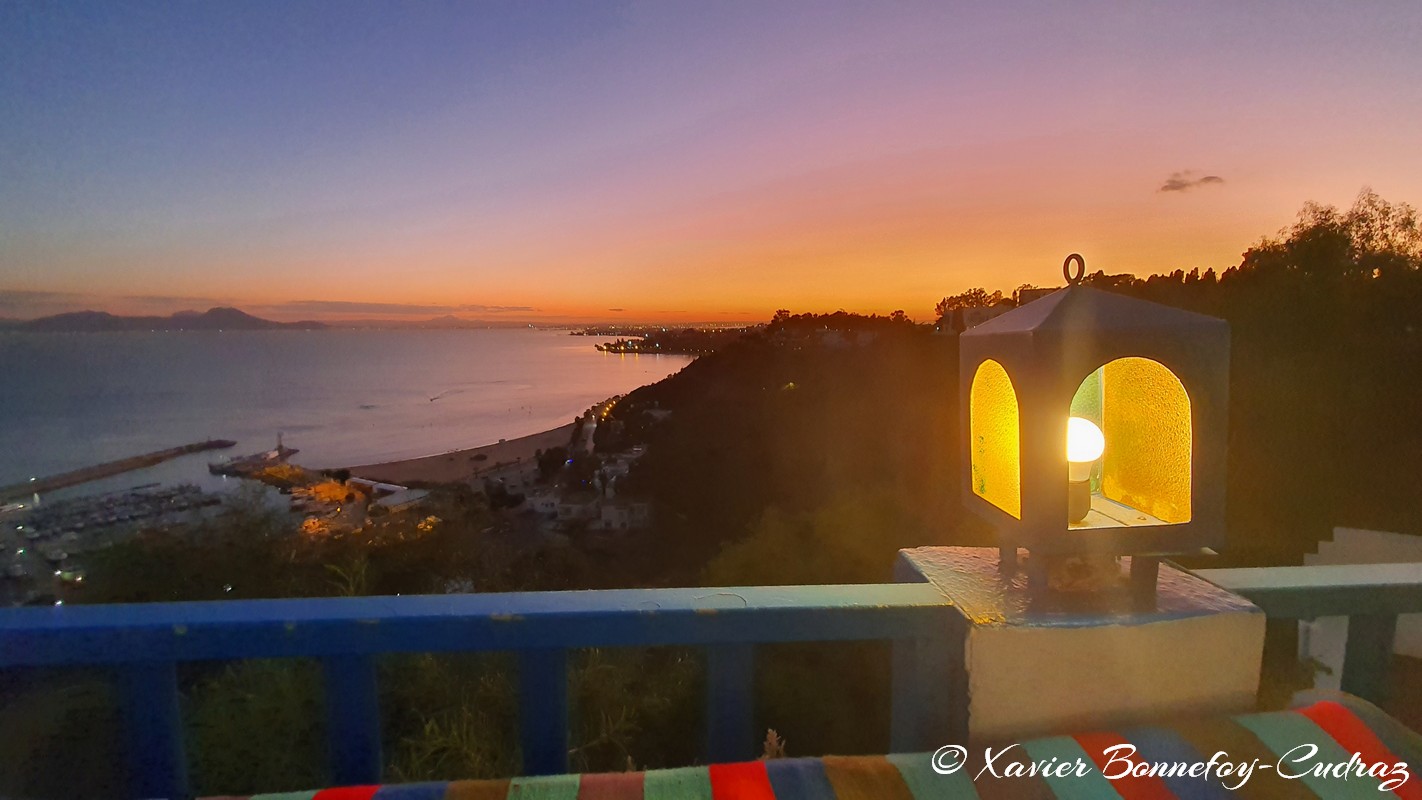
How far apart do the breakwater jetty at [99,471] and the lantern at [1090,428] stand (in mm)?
14739

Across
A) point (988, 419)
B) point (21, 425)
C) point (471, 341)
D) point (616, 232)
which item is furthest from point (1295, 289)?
point (471, 341)

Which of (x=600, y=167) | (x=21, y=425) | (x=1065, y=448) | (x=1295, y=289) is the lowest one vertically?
(x=21, y=425)

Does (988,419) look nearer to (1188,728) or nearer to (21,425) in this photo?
(1188,728)

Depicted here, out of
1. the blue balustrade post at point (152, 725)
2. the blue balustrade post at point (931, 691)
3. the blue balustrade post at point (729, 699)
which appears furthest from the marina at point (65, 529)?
the blue balustrade post at point (931, 691)

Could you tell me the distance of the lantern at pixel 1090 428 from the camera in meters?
1.16

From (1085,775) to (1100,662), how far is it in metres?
0.21

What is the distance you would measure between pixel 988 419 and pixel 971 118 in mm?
4846

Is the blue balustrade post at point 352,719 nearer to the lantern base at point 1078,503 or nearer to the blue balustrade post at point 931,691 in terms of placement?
the blue balustrade post at point 931,691

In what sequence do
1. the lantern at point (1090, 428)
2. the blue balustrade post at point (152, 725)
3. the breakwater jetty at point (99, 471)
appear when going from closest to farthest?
the lantern at point (1090, 428)
the blue balustrade post at point (152, 725)
the breakwater jetty at point (99, 471)

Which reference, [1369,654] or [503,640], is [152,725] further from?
[1369,654]

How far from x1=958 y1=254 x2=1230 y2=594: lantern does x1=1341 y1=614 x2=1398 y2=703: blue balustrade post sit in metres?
0.61

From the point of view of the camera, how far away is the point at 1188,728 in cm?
119

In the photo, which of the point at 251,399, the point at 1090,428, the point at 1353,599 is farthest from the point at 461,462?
the point at 1353,599

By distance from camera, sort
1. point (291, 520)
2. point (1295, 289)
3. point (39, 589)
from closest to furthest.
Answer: point (39, 589), point (291, 520), point (1295, 289)
